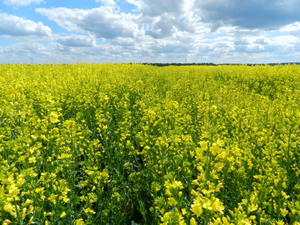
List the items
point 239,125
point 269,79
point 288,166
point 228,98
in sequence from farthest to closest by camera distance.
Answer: point 269,79 < point 228,98 < point 239,125 < point 288,166

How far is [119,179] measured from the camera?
3215 millimetres

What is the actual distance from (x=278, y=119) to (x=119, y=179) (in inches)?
132

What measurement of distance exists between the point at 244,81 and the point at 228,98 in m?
6.27

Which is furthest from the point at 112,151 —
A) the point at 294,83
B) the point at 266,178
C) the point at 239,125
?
the point at 294,83

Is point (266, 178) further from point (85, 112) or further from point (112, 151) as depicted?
point (85, 112)

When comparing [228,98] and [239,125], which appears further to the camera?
[228,98]

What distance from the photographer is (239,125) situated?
377 cm

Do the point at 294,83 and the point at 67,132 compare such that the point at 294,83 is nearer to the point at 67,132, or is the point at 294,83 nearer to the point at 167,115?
the point at 167,115

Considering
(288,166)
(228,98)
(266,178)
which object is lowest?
(288,166)

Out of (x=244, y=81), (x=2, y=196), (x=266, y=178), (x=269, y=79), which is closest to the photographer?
(x=2, y=196)

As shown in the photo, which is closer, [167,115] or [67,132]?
[67,132]

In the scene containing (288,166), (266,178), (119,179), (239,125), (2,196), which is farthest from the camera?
(239,125)

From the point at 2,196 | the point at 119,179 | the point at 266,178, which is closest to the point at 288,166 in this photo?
the point at 266,178

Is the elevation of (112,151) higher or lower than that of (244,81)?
lower
